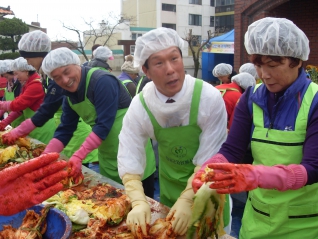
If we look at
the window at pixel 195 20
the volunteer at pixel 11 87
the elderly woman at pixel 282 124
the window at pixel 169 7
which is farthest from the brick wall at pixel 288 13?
the window at pixel 195 20

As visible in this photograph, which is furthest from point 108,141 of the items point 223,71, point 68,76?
point 223,71

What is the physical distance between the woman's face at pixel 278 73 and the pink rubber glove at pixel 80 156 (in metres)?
1.65

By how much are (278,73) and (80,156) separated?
175 centimetres

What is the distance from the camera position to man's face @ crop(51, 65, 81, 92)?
3047 millimetres

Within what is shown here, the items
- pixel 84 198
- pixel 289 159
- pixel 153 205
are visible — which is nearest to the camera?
pixel 289 159

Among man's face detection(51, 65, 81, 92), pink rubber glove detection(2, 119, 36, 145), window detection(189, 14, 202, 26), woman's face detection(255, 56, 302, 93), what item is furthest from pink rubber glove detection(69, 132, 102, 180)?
window detection(189, 14, 202, 26)

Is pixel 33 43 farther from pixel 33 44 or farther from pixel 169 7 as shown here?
pixel 169 7

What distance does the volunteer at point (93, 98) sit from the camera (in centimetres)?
298

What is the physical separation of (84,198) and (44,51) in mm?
2271

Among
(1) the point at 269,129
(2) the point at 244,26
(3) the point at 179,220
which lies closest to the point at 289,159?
(1) the point at 269,129

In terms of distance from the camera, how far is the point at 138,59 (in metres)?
2.27

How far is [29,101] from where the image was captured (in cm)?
456

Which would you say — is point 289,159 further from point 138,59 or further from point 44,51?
point 44,51

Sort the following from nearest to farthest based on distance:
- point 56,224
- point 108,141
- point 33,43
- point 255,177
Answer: point 255,177 < point 56,224 < point 108,141 < point 33,43
